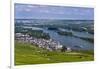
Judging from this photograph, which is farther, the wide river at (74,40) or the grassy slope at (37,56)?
the wide river at (74,40)

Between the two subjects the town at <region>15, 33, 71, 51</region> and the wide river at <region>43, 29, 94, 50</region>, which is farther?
the wide river at <region>43, 29, 94, 50</region>

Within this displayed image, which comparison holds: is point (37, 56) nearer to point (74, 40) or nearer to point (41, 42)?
point (41, 42)

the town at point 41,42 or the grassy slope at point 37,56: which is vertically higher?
the town at point 41,42

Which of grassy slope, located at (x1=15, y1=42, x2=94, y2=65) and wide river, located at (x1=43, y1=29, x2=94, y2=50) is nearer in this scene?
grassy slope, located at (x1=15, y1=42, x2=94, y2=65)

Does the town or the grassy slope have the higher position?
the town

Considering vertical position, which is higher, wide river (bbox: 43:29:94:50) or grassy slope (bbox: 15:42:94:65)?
wide river (bbox: 43:29:94:50)

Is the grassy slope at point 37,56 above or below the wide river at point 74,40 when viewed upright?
below

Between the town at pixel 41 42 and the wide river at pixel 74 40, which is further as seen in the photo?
the wide river at pixel 74 40

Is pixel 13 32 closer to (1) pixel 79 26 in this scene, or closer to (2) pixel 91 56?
(1) pixel 79 26
